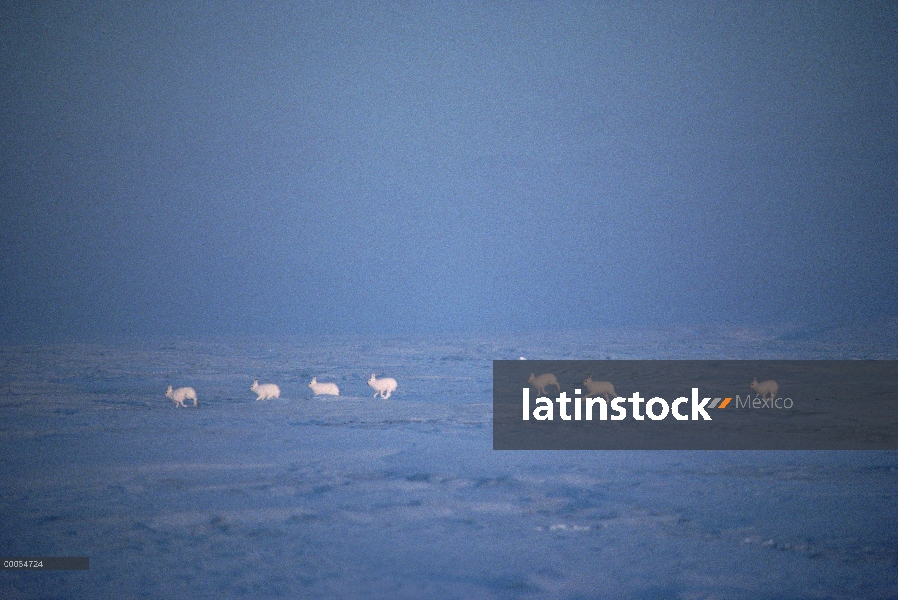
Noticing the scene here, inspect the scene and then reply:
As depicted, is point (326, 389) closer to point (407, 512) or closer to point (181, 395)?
point (181, 395)

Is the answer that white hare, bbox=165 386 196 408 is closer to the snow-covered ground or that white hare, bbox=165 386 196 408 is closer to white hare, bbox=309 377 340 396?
the snow-covered ground

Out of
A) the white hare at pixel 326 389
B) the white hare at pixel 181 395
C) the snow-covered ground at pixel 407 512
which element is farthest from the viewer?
the white hare at pixel 326 389

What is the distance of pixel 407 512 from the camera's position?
21.2 feet

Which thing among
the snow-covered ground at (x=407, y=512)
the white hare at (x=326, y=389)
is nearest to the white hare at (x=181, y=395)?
the snow-covered ground at (x=407, y=512)

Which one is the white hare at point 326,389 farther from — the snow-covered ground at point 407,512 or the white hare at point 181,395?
the white hare at point 181,395

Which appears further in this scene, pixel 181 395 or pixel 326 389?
pixel 326 389

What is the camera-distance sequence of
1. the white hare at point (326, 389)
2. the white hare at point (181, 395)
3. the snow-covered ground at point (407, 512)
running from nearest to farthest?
1. the snow-covered ground at point (407, 512)
2. the white hare at point (181, 395)
3. the white hare at point (326, 389)

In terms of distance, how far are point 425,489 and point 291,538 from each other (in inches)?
77.5

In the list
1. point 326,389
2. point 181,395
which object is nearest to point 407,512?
point 326,389

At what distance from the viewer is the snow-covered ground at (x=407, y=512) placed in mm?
4957

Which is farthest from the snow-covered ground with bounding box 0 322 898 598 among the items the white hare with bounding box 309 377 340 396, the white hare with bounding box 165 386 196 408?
the white hare with bounding box 309 377 340 396

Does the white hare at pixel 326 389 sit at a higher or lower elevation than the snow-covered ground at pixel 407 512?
higher

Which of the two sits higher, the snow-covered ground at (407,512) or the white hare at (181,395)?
the white hare at (181,395)

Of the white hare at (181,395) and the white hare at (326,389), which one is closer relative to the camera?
the white hare at (181,395)
